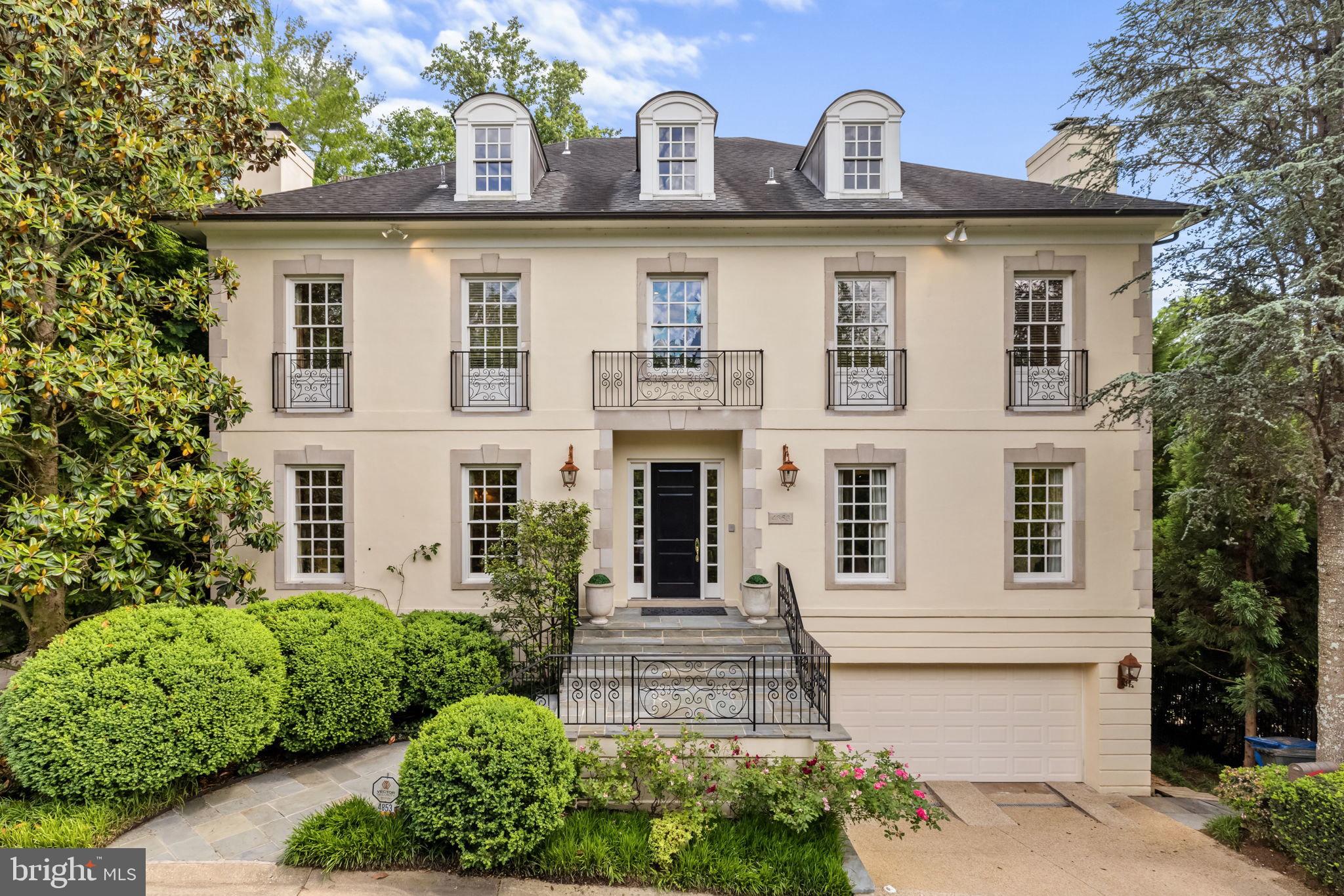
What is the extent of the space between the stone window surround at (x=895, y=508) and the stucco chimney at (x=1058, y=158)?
545 centimetres

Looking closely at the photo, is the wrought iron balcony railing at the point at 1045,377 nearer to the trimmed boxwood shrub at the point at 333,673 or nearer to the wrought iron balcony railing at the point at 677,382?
the wrought iron balcony railing at the point at 677,382

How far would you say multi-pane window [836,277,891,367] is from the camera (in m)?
9.48

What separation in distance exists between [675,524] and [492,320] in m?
4.69

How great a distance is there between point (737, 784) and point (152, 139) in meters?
10.2

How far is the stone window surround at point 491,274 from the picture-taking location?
9359 mm

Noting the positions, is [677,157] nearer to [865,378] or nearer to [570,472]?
[865,378]

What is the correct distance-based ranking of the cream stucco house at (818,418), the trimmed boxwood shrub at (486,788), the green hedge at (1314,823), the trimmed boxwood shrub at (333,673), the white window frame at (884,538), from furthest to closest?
the white window frame at (884,538) → the cream stucco house at (818,418) → the trimmed boxwood shrub at (333,673) → the green hedge at (1314,823) → the trimmed boxwood shrub at (486,788)

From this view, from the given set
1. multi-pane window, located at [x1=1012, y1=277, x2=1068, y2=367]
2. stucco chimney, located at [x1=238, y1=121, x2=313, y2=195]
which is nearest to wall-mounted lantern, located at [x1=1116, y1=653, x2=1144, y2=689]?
multi-pane window, located at [x1=1012, y1=277, x2=1068, y2=367]

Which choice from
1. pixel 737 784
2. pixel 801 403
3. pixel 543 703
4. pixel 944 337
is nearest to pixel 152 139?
pixel 543 703

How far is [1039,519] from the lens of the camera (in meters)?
9.41

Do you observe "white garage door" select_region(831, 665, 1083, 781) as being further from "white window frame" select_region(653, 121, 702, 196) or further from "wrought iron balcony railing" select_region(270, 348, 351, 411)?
"wrought iron balcony railing" select_region(270, 348, 351, 411)

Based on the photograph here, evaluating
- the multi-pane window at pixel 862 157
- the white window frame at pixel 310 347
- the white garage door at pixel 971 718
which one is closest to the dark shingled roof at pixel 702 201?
the multi-pane window at pixel 862 157

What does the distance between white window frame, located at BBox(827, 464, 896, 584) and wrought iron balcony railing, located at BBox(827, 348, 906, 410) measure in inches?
40.1

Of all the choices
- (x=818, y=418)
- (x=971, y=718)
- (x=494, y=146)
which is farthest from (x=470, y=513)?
(x=971, y=718)
